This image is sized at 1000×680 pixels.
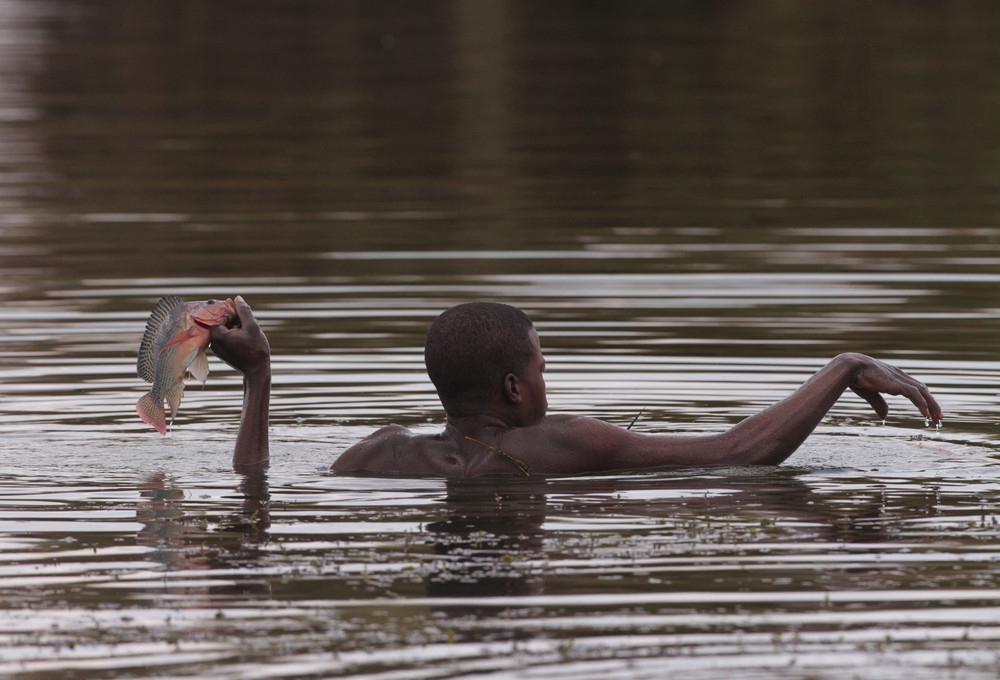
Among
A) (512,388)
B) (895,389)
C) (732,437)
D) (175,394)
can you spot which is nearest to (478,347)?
(512,388)

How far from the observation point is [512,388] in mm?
8438

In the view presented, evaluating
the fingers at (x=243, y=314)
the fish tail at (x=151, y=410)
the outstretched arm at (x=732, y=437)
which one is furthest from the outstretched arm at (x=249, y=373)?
the outstretched arm at (x=732, y=437)

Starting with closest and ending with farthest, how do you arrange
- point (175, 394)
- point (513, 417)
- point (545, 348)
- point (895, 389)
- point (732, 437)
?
point (895, 389) < point (513, 417) < point (175, 394) < point (732, 437) < point (545, 348)

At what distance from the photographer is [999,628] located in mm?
6258

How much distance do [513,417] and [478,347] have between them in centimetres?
45

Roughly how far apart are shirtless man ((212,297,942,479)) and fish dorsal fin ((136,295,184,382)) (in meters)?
0.24

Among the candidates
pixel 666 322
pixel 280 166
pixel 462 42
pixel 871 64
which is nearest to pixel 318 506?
pixel 666 322

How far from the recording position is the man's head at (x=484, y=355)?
27.3ft

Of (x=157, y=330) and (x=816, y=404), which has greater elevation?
(x=157, y=330)

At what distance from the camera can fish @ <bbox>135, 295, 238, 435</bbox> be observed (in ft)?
28.2

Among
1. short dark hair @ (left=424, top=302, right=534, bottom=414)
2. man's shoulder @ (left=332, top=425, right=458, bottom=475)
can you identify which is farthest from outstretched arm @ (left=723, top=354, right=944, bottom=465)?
man's shoulder @ (left=332, top=425, right=458, bottom=475)

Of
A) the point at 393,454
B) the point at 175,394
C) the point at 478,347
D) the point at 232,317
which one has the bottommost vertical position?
the point at 393,454

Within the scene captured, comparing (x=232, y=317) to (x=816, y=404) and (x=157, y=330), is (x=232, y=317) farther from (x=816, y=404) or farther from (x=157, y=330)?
(x=816, y=404)

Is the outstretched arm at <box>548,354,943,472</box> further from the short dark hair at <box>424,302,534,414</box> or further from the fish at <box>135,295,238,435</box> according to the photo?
the fish at <box>135,295,238,435</box>
